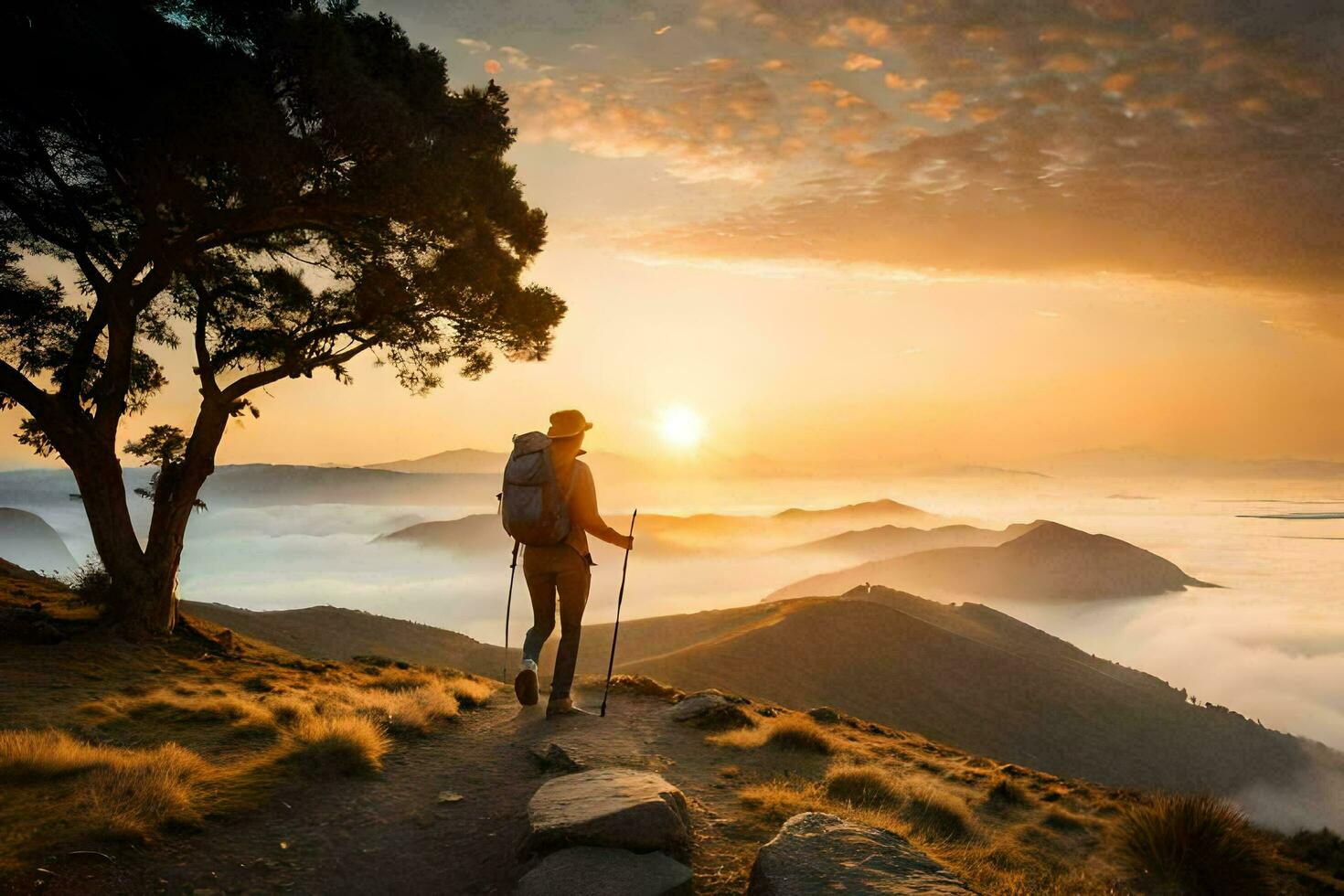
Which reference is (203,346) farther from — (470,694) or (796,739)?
(796,739)

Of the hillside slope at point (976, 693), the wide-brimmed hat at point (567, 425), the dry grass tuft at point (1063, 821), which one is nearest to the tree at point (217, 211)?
the wide-brimmed hat at point (567, 425)

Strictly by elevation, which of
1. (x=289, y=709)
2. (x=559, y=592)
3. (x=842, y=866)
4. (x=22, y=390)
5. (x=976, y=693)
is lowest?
(x=976, y=693)

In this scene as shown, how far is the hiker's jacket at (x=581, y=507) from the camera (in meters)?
8.32

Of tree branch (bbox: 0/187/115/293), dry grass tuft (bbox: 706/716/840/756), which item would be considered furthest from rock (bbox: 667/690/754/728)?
tree branch (bbox: 0/187/115/293)

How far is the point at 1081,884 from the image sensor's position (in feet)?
20.1

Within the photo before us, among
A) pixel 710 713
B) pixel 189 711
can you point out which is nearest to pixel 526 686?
pixel 710 713

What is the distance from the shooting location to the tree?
10984 mm

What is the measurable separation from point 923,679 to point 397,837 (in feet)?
183

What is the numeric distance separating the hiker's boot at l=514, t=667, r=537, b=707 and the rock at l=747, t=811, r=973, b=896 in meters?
4.58

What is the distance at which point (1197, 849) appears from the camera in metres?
6.70

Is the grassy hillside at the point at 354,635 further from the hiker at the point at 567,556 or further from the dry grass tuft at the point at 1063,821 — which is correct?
the dry grass tuft at the point at 1063,821

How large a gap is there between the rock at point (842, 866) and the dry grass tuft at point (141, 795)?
3781 millimetres

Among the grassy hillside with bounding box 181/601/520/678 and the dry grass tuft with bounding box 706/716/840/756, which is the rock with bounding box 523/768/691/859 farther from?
the grassy hillside with bounding box 181/601/520/678

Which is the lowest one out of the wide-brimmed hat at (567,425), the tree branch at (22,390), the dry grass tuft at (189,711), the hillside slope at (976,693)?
the hillside slope at (976,693)
